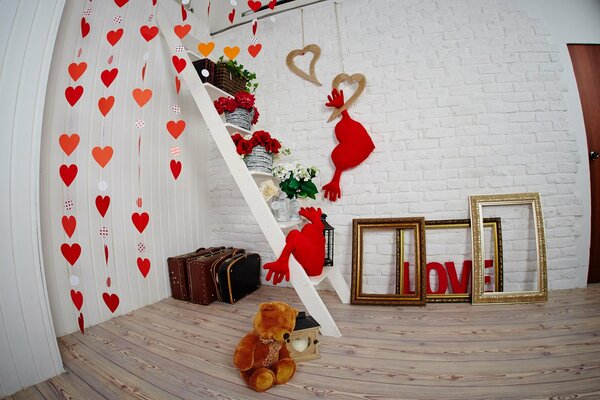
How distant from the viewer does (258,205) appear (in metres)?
1.31

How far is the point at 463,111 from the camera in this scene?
1597mm

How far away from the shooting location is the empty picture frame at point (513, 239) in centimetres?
146

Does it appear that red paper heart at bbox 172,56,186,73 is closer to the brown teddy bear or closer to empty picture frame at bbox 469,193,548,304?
the brown teddy bear

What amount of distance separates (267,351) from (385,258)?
3.66 ft

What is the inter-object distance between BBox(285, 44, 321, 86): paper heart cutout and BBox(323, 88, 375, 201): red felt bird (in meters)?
0.26

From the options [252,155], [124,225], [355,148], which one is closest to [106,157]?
[124,225]

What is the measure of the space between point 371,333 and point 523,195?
143 cm

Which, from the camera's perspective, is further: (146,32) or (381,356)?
(146,32)

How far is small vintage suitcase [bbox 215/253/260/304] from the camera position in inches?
64.2

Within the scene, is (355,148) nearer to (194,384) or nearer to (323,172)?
(323,172)

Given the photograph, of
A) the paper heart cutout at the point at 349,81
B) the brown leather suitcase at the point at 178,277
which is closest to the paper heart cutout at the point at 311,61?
the paper heart cutout at the point at 349,81

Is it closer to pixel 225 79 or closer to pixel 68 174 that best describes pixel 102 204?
pixel 68 174

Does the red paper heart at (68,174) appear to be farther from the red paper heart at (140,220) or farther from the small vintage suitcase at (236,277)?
the small vintage suitcase at (236,277)

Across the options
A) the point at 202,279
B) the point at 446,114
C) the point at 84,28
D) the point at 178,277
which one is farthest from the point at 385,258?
the point at 84,28
